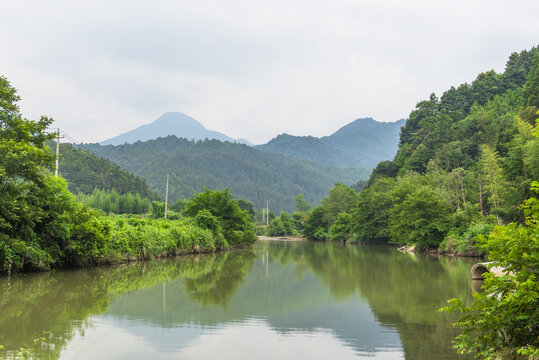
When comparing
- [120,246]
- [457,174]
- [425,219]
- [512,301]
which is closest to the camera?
[512,301]

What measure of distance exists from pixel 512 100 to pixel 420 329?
75860 mm

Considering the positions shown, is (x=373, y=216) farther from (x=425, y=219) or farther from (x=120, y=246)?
(x=120, y=246)

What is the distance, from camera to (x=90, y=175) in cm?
9781

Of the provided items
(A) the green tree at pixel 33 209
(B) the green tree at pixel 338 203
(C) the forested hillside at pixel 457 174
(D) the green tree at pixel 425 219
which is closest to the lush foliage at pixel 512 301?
(C) the forested hillside at pixel 457 174

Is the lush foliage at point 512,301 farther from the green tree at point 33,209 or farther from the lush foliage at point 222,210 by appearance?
the lush foliage at point 222,210

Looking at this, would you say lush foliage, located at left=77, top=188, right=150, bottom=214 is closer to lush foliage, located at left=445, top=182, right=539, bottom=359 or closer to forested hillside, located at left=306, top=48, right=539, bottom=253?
forested hillside, located at left=306, top=48, right=539, bottom=253

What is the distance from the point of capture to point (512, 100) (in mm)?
74500

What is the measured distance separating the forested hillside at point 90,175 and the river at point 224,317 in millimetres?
82554

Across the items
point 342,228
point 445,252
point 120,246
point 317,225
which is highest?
point 317,225

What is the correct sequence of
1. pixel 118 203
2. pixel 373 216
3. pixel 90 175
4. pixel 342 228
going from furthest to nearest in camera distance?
pixel 90 175 → pixel 118 203 → pixel 342 228 → pixel 373 216

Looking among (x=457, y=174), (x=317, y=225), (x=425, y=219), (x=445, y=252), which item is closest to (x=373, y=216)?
(x=457, y=174)

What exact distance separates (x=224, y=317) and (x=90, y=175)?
94.6 m

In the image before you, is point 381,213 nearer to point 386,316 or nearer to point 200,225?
point 200,225

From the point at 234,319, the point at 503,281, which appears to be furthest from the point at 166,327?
the point at 503,281
